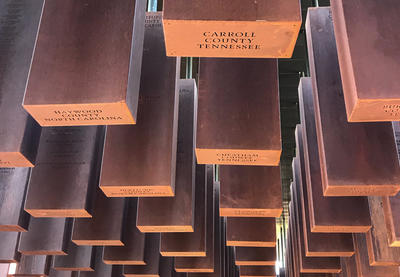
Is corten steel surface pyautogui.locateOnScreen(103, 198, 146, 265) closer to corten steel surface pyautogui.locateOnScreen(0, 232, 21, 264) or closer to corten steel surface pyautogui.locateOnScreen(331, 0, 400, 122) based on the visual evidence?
corten steel surface pyautogui.locateOnScreen(0, 232, 21, 264)

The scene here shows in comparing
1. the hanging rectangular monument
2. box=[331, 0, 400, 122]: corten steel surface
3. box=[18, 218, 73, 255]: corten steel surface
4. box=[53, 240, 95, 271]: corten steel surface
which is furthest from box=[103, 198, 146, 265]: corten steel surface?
box=[331, 0, 400, 122]: corten steel surface

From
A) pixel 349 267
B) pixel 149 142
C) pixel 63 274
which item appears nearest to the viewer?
pixel 149 142

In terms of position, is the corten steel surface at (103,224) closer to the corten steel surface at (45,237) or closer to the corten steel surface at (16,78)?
the corten steel surface at (45,237)

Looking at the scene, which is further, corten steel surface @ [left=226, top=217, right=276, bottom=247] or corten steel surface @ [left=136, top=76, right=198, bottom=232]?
corten steel surface @ [left=226, top=217, right=276, bottom=247]

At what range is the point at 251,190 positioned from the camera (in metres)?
3.58

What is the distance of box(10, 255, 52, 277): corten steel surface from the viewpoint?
5.50 metres

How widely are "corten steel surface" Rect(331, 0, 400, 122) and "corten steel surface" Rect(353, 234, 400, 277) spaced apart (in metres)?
2.39

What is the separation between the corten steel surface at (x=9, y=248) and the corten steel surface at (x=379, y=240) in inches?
149

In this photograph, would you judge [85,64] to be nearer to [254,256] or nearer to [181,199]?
[181,199]

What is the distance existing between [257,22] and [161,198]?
2.18m

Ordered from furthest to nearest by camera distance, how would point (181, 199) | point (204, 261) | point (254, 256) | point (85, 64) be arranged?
point (254, 256) < point (204, 261) < point (181, 199) < point (85, 64)

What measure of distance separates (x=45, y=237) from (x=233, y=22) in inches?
134

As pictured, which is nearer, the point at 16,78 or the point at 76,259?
the point at 16,78

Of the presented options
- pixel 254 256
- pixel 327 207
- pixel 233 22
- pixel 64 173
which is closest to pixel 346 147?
pixel 327 207
